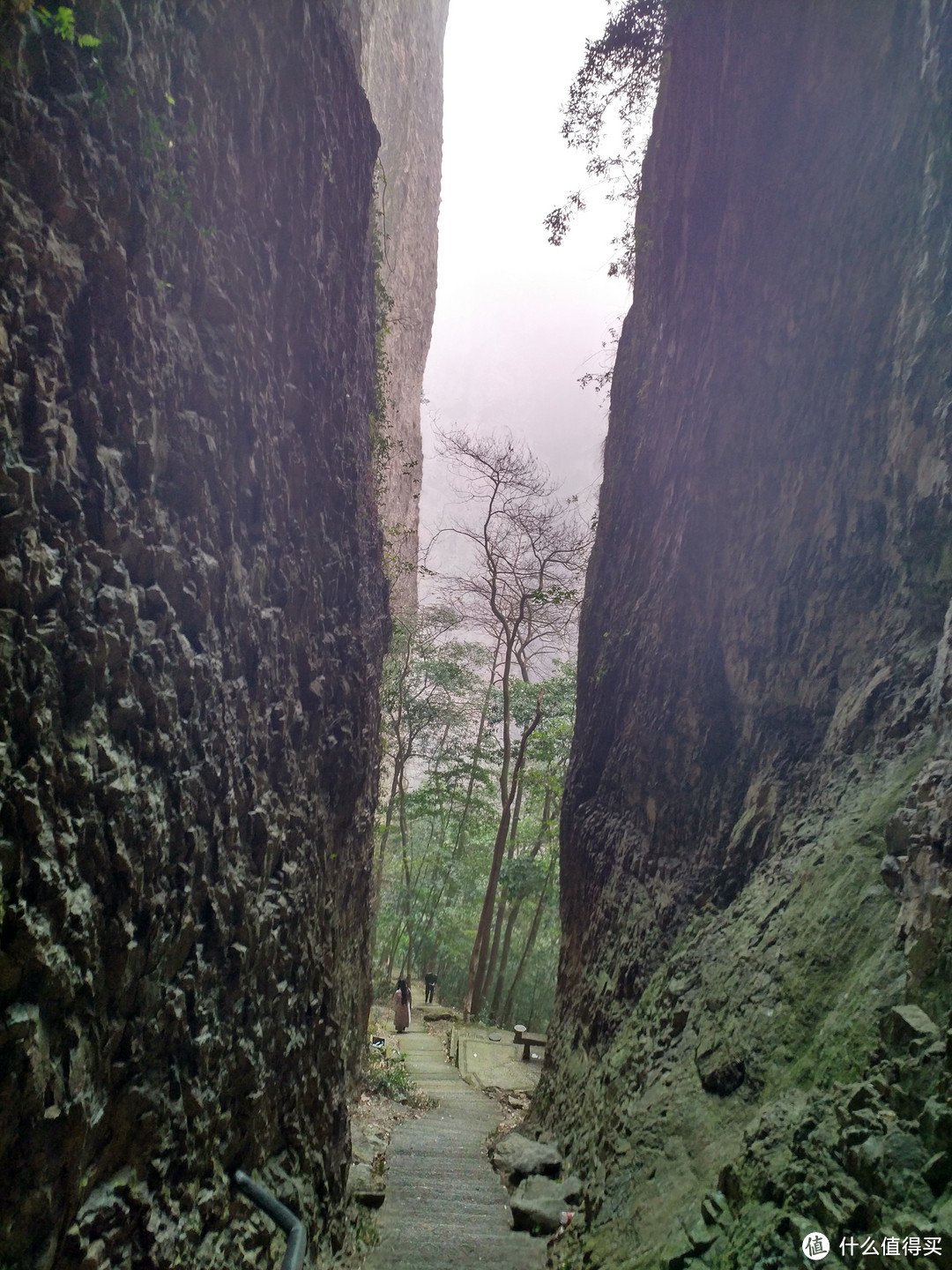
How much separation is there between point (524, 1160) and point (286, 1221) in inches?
243

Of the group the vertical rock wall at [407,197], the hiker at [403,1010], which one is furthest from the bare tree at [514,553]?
the hiker at [403,1010]

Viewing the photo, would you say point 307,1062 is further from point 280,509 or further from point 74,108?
point 74,108

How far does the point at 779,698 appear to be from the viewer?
6.29 m

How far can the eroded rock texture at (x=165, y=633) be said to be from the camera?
2.79m

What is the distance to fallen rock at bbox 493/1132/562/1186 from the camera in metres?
7.11

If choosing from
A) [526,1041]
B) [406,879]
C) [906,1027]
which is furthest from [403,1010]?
[906,1027]

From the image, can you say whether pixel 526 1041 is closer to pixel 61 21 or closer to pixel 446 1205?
pixel 446 1205

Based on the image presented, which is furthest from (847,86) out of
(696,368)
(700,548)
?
(700,548)

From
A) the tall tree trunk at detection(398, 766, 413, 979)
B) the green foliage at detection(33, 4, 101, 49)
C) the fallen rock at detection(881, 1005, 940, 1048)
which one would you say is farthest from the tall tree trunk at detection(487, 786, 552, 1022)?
the green foliage at detection(33, 4, 101, 49)

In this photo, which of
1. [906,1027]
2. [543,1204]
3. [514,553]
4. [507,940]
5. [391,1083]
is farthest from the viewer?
[507,940]

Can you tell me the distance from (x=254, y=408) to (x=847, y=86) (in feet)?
19.4

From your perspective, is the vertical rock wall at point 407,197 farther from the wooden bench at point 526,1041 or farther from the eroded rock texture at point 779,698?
the eroded rock texture at point 779,698

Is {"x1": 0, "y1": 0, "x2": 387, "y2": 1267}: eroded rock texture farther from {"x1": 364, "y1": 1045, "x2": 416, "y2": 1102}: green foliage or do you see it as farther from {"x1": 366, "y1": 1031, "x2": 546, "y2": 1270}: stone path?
{"x1": 364, "y1": 1045, "x2": 416, "y2": 1102}: green foliage

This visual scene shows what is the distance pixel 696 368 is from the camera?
8977mm
